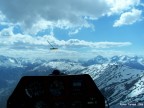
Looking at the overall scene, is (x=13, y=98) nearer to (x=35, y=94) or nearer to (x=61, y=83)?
(x=35, y=94)

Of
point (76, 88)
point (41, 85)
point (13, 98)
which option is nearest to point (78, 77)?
point (76, 88)

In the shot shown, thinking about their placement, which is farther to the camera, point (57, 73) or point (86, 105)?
point (57, 73)

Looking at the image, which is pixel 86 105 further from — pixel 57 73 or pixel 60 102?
pixel 57 73

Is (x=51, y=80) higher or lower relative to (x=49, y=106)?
higher

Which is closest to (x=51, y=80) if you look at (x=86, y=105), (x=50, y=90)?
(x=50, y=90)

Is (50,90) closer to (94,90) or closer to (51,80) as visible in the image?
(51,80)

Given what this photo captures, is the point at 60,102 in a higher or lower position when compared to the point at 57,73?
lower

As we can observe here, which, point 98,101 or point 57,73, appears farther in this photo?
point 57,73
